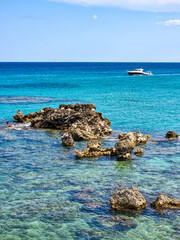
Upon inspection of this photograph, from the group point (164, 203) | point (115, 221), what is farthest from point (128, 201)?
point (164, 203)

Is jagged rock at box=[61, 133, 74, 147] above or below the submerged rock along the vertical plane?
above

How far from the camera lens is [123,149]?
31.0m

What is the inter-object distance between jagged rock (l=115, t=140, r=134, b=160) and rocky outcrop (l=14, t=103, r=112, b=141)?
831cm

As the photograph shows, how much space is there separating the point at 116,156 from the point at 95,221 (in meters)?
13.2

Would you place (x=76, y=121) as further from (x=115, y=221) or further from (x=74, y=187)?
(x=115, y=221)

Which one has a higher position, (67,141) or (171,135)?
(171,135)

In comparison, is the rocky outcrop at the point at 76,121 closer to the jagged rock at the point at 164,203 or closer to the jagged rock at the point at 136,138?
the jagged rock at the point at 136,138

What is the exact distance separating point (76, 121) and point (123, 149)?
13032 mm

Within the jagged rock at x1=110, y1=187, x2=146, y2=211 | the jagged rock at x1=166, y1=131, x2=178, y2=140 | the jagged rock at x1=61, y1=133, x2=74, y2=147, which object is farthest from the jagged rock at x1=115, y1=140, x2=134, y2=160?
the jagged rock at x1=110, y1=187, x2=146, y2=211

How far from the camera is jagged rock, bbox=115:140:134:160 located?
30906mm

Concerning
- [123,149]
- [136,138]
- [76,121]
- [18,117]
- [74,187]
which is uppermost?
[76,121]

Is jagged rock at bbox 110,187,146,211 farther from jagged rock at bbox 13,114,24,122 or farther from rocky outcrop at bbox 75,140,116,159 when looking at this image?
jagged rock at bbox 13,114,24,122

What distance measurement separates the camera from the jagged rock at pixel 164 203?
2097cm

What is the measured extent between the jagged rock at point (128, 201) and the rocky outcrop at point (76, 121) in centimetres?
1806
